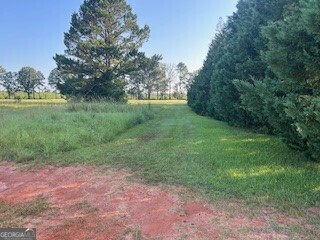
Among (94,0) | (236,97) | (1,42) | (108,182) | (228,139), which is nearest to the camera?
(108,182)

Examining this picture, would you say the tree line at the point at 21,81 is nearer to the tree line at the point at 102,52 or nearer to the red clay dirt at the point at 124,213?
the tree line at the point at 102,52

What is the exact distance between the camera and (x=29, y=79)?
64.1 meters

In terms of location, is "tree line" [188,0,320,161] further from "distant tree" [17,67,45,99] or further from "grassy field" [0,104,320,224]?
"distant tree" [17,67,45,99]

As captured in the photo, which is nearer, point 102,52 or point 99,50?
point 99,50

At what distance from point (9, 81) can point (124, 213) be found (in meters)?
69.6

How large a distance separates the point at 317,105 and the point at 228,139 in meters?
4.24

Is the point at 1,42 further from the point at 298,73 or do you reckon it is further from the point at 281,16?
the point at 298,73

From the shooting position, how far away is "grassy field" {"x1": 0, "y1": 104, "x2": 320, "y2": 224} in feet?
13.2

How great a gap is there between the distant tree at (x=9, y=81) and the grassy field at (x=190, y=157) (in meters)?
→ 61.3

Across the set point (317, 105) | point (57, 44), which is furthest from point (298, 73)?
point (57, 44)

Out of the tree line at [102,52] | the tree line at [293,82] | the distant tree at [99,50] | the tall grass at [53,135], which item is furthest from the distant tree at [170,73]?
the tree line at [293,82]

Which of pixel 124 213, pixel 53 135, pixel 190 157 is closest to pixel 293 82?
pixel 190 157

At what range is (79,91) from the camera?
23.6 m

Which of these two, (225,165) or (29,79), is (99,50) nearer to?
(225,165)
